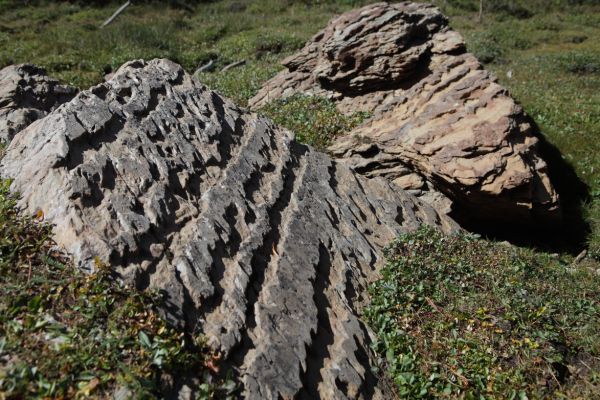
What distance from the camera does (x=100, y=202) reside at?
15.9ft

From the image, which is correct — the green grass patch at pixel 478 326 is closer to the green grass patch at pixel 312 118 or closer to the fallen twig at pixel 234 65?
the green grass patch at pixel 312 118

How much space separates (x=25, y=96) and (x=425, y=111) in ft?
26.4

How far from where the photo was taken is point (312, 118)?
39.1 feet

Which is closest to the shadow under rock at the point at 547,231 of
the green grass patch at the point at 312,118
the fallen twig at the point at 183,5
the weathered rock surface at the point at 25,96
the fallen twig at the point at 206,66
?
the green grass patch at the point at 312,118

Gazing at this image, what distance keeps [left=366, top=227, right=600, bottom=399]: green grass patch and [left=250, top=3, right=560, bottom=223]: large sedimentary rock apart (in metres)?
2.11

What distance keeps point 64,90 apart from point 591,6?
139ft

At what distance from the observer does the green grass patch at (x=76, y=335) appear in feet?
11.4

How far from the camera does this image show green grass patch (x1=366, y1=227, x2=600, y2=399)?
512 centimetres

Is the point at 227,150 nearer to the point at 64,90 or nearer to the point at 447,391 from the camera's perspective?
the point at 447,391

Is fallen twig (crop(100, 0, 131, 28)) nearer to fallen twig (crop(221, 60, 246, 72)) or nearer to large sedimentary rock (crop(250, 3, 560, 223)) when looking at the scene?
fallen twig (crop(221, 60, 246, 72))

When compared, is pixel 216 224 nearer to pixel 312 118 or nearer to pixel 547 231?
pixel 312 118

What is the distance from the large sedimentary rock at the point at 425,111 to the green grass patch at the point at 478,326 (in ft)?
6.94

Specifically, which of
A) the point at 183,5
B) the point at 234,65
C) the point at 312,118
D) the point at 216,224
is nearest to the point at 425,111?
the point at 312,118

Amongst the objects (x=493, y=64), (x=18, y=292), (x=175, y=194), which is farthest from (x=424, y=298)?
(x=493, y=64)
